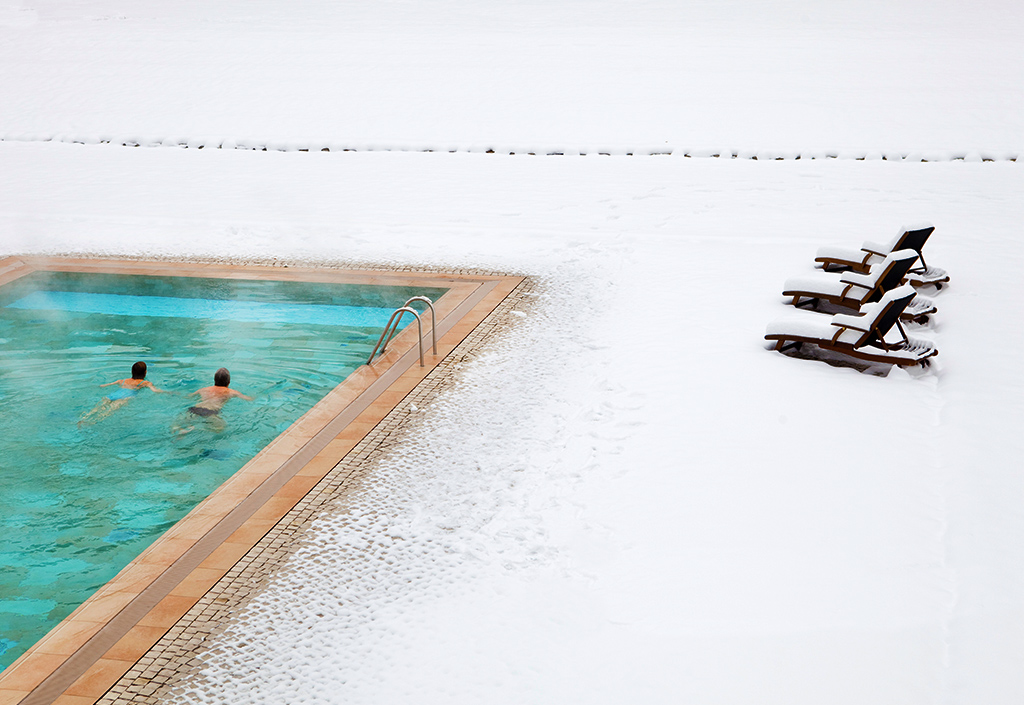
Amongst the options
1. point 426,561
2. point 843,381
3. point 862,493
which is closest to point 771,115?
point 843,381

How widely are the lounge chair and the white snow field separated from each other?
1.00 ft

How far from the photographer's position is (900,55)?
862 inches

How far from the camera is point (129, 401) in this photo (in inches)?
315

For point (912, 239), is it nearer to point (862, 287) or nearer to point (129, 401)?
point (862, 287)

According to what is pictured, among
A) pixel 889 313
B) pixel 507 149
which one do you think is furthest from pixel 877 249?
pixel 507 149

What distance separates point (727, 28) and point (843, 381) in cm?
1969

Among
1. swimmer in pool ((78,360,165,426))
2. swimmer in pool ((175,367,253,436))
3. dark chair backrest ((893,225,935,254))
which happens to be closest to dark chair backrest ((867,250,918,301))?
dark chair backrest ((893,225,935,254))

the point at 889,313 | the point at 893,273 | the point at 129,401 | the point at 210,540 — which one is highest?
the point at 893,273

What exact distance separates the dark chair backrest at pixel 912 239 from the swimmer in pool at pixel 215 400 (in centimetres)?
707

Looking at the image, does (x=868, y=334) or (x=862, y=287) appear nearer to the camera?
(x=868, y=334)

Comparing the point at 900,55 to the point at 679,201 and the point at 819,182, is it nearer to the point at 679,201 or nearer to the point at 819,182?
the point at 819,182

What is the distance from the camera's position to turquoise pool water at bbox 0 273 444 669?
5820 millimetres

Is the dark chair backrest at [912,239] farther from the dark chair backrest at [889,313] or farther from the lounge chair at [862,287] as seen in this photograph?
the dark chair backrest at [889,313]

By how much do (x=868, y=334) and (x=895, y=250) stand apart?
8.51 ft
